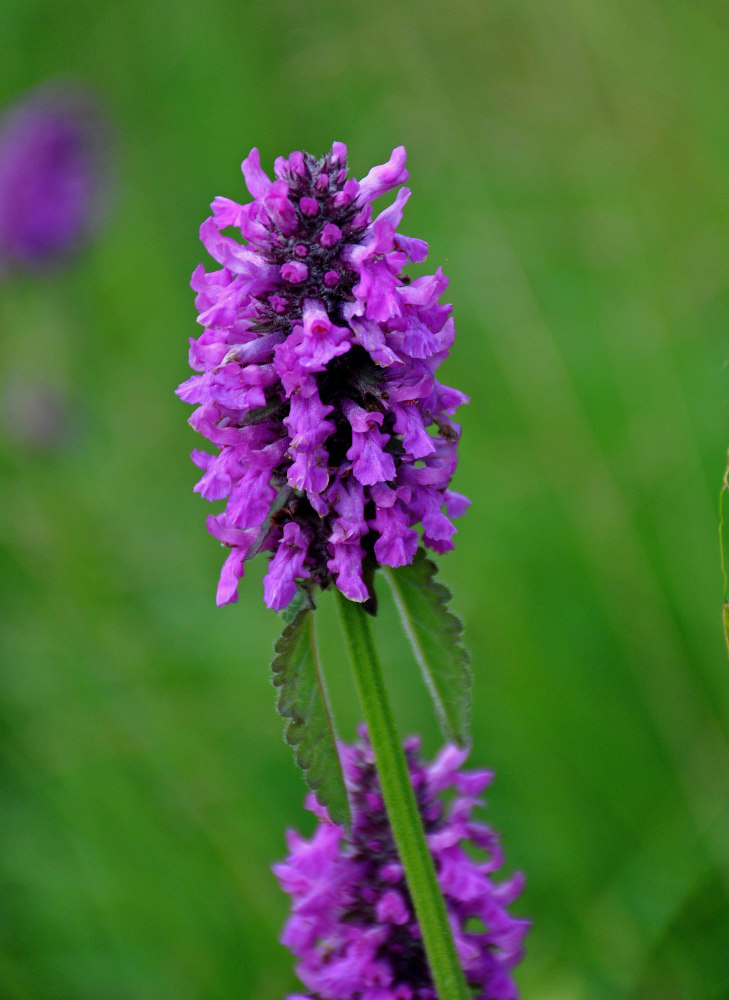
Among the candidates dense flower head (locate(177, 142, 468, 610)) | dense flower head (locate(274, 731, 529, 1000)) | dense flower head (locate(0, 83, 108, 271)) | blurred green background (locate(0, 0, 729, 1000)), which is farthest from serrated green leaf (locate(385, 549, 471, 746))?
dense flower head (locate(0, 83, 108, 271))

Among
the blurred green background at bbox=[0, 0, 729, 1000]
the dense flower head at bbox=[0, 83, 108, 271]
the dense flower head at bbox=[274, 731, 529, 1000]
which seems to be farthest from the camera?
the dense flower head at bbox=[0, 83, 108, 271]

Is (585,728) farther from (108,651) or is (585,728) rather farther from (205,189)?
(205,189)

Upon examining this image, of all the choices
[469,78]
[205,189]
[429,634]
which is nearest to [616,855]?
[429,634]

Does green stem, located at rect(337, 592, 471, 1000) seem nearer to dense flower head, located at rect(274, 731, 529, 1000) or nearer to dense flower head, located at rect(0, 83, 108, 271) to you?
dense flower head, located at rect(274, 731, 529, 1000)

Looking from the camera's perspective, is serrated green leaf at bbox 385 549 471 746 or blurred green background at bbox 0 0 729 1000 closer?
serrated green leaf at bbox 385 549 471 746

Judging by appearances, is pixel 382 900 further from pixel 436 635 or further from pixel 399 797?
pixel 436 635

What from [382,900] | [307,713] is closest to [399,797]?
[307,713]

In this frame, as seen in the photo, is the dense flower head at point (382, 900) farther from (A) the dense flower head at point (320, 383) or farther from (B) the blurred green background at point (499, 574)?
(B) the blurred green background at point (499, 574)
